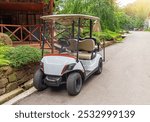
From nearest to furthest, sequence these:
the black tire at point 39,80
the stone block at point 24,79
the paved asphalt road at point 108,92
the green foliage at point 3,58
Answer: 1. the paved asphalt road at point 108,92
2. the green foliage at point 3,58
3. the black tire at point 39,80
4. the stone block at point 24,79

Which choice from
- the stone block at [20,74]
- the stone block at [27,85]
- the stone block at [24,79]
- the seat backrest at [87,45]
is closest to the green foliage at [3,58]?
the stone block at [20,74]

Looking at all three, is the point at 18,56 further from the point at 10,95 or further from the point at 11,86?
the point at 10,95

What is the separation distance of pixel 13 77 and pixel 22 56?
698 mm

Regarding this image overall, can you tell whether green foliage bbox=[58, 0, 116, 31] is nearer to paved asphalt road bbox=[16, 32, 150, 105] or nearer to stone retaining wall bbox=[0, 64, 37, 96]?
paved asphalt road bbox=[16, 32, 150, 105]

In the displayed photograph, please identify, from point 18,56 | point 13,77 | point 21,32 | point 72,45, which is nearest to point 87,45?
point 72,45

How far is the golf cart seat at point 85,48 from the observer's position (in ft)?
22.8

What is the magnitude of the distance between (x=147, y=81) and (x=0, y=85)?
4.46 meters

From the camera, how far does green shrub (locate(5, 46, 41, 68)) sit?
6273 mm

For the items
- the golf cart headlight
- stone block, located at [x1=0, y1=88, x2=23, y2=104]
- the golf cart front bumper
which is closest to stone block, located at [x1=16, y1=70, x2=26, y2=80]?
stone block, located at [x1=0, y1=88, x2=23, y2=104]

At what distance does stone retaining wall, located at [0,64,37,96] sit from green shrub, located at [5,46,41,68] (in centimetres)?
20

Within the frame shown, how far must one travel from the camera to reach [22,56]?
6.50m

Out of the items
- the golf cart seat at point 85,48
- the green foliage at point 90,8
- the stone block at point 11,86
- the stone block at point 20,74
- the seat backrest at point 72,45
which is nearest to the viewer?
the stone block at point 11,86

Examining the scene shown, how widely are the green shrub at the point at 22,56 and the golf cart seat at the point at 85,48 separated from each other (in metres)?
1.18

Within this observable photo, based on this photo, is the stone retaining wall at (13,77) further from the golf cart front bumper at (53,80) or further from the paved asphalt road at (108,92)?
the golf cart front bumper at (53,80)
